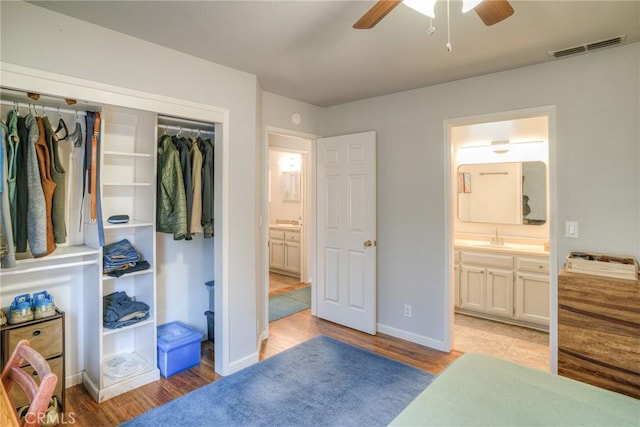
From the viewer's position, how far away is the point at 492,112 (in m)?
2.94

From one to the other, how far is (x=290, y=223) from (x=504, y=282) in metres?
3.76

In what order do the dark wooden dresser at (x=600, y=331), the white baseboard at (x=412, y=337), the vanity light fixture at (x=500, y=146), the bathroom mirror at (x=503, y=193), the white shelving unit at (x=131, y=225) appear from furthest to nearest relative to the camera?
the vanity light fixture at (x=500, y=146) → the bathroom mirror at (x=503, y=193) → the white baseboard at (x=412, y=337) → the white shelving unit at (x=131, y=225) → the dark wooden dresser at (x=600, y=331)

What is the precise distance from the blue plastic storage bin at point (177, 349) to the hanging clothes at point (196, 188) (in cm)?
88

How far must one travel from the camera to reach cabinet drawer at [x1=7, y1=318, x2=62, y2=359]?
210 centimetres

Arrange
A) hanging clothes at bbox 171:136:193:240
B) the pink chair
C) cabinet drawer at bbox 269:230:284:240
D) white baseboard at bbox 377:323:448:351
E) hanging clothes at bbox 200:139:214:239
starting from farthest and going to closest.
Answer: cabinet drawer at bbox 269:230:284:240
white baseboard at bbox 377:323:448:351
hanging clothes at bbox 200:139:214:239
hanging clothes at bbox 171:136:193:240
the pink chair

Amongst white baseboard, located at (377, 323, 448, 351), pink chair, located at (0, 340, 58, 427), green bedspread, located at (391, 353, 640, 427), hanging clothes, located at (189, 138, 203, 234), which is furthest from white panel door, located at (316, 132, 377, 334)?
pink chair, located at (0, 340, 58, 427)

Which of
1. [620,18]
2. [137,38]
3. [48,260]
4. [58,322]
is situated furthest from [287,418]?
[620,18]

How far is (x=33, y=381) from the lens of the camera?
1222mm

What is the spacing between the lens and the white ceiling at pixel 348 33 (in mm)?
1917

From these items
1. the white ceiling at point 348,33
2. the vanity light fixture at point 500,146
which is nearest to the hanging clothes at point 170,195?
the white ceiling at point 348,33

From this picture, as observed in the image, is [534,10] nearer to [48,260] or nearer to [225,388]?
[225,388]

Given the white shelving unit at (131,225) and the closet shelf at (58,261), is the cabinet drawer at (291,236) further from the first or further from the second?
the closet shelf at (58,261)

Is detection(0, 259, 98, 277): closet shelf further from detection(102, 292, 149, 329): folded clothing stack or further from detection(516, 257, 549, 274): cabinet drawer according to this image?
detection(516, 257, 549, 274): cabinet drawer

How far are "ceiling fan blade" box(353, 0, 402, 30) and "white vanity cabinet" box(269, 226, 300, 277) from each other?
4543 mm
